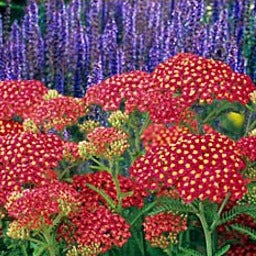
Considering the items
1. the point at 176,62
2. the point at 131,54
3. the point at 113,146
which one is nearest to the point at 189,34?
the point at 131,54

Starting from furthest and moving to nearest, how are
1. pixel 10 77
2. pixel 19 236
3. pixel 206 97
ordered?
1. pixel 10 77
2. pixel 206 97
3. pixel 19 236

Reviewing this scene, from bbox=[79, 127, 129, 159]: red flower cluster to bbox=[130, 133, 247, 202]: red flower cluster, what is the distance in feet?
0.32

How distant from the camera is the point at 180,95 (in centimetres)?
416

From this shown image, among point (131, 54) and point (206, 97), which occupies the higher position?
point (206, 97)

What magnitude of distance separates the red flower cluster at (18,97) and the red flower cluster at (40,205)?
782 mm

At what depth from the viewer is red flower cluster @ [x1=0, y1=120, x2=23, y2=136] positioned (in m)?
4.38

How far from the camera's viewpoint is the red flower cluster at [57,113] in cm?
415

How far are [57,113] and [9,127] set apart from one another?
1.24ft

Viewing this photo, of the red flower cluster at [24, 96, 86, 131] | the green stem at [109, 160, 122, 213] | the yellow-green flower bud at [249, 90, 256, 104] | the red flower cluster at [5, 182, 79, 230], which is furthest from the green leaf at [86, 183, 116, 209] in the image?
the yellow-green flower bud at [249, 90, 256, 104]

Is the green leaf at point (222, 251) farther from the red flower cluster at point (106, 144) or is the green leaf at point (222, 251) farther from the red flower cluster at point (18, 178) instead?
the red flower cluster at point (18, 178)

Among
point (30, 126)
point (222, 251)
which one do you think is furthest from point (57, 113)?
point (222, 251)

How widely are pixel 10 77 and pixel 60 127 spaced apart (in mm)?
2073

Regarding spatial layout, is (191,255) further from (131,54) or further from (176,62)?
(131,54)

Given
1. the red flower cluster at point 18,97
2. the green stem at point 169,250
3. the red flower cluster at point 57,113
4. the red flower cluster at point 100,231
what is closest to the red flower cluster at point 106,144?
the red flower cluster at point 100,231
